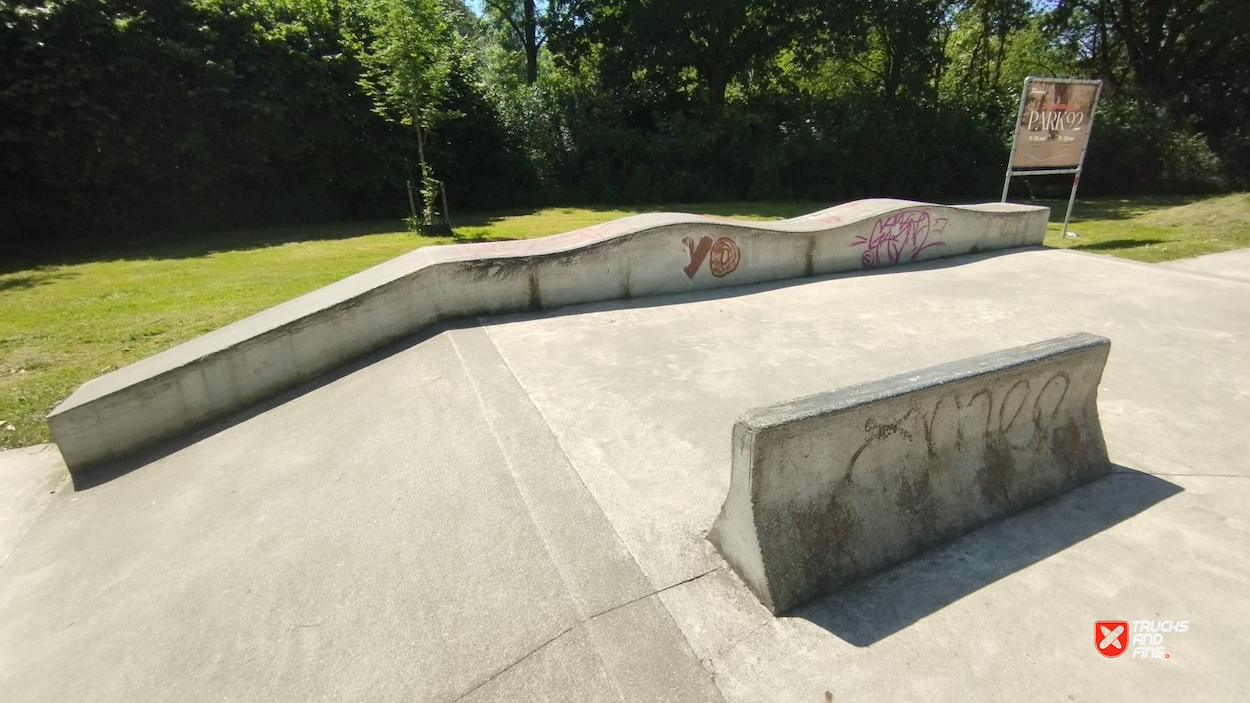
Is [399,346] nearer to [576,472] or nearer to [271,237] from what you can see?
[576,472]

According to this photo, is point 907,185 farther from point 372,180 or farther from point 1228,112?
point 372,180

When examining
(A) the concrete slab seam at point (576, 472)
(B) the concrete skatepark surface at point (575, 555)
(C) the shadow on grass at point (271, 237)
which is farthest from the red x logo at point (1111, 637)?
(C) the shadow on grass at point (271, 237)

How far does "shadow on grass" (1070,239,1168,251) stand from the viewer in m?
12.0

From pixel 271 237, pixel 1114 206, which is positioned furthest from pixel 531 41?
pixel 1114 206

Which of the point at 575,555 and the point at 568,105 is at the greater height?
the point at 568,105

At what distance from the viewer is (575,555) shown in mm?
3287

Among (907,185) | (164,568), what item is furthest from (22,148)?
(907,185)

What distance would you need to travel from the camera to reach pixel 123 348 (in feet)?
24.6

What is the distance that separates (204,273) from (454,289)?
735 cm

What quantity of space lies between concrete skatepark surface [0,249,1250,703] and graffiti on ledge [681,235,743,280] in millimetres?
1985

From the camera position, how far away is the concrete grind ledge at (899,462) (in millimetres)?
2920

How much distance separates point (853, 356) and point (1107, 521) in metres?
2.58

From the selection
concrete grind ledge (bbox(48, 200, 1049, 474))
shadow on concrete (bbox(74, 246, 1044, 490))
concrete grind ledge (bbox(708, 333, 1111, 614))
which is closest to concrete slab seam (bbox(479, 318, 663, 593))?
concrete grind ledge (bbox(708, 333, 1111, 614))

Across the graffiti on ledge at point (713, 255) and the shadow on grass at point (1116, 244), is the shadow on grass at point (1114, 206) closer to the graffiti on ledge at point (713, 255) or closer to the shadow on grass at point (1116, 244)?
the shadow on grass at point (1116, 244)
